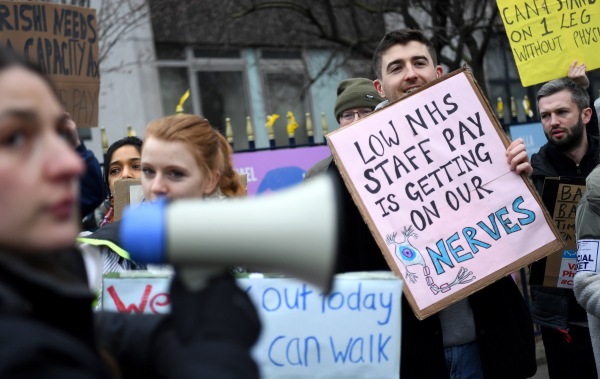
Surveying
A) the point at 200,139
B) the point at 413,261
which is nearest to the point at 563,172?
the point at 413,261

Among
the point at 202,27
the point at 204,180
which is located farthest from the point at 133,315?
the point at 202,27

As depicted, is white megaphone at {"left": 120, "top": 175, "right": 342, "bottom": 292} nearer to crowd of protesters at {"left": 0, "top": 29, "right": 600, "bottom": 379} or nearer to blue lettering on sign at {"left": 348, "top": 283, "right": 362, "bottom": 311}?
crowd of protesters at {"left": 0, "top": 29, "right": 600, "bottom": 379}

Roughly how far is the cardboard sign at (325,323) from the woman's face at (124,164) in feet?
5.20

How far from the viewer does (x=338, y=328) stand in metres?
1.76

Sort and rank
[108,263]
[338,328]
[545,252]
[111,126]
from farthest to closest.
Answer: [111,126] < [545,252] < [108,263] < [338,328]

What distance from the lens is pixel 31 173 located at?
→ 762 millimetres

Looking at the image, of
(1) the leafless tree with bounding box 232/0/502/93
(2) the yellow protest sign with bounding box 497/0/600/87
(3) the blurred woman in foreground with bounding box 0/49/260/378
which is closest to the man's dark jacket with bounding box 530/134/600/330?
(2) the yellow protest sign with bounding box 497/0/600/87

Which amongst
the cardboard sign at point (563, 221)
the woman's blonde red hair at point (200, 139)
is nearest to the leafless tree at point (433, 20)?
the cardboard sign at point (563, 221)

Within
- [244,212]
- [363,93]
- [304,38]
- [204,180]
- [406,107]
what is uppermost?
[304,38]

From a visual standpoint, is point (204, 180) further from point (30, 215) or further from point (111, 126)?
point (111, 126)

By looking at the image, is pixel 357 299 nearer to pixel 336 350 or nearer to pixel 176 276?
pixel 336 350

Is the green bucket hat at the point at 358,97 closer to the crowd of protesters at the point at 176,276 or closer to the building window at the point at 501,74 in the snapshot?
the crowd of protesters at the point at 176,276

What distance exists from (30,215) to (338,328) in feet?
3.86

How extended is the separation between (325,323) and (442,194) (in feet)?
2.47
